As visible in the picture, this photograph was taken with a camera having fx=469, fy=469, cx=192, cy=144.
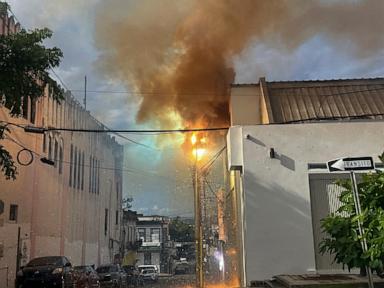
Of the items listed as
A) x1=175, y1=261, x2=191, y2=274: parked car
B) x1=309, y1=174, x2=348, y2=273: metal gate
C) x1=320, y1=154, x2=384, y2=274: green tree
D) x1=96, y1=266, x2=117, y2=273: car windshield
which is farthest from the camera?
x1=175, y1=261, x2=191, y2=274: parked car

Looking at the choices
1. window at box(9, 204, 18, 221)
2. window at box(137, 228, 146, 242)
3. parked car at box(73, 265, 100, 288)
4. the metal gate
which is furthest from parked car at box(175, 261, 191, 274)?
the metal gate

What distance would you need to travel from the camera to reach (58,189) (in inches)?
1033

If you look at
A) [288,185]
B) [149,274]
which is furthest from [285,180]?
[149,274]

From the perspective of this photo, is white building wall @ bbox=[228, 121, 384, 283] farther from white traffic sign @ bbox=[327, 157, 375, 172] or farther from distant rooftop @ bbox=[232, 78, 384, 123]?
white traffic sign @ bbox=[327, 157, 375, 172]

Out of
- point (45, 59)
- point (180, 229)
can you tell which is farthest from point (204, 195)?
point (180, 229)

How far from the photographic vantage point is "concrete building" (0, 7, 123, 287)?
1970 cm

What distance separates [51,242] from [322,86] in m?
15.9

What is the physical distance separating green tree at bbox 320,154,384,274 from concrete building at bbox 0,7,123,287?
24.9 ft

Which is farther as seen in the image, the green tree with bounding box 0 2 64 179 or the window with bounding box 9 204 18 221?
the window with bounding box 9 204 18 221

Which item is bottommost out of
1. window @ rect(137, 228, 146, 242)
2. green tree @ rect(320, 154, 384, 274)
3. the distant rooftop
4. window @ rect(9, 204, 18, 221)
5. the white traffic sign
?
green tree @ rect(320, 154, 384, 274)

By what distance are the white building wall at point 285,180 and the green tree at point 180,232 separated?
6416 cm

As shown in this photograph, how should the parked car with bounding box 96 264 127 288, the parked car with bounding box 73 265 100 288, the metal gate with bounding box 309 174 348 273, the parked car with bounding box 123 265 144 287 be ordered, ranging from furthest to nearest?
1. the parked car with bounding box 123 265 144 287
2. the parked car with bounding box 96 264 127 288
3. the parked car with bounding box 73 265 100 288
4. the metal gate with bounding box 309 174 348 273

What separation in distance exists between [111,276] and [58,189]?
5.64m

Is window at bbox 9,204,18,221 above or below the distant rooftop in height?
below
